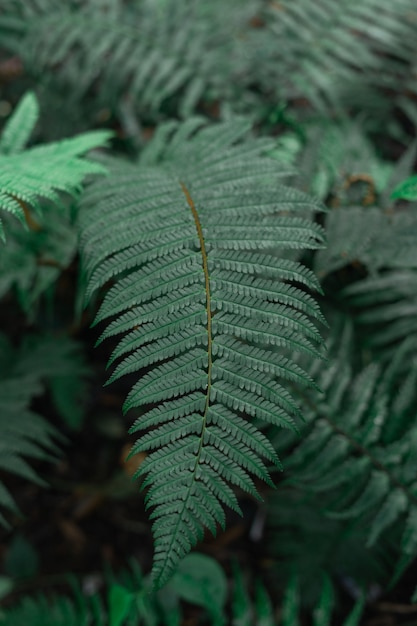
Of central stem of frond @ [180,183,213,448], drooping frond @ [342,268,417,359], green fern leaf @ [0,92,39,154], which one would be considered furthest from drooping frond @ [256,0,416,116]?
central stem of frond @ [180,183,213,448]

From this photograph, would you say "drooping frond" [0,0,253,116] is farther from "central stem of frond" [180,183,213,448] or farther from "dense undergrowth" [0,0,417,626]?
"central stem of frond" [180,183,213,448]

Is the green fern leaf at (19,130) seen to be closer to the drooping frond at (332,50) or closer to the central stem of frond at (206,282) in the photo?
the central stem of frond at (206,282)

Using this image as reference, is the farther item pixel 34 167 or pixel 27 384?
pixel 27 384

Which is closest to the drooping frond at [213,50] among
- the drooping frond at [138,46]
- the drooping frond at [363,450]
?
the drooping frond at [138,46]

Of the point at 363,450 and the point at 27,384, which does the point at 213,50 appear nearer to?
the point at 27,384

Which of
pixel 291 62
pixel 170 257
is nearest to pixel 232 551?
pixel 170 257

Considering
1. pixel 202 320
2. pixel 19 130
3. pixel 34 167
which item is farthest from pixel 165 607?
pixel 19 130
